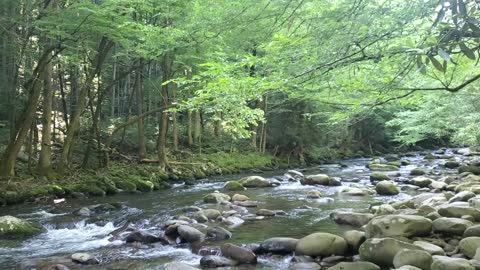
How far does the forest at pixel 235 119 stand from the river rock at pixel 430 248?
0.03m

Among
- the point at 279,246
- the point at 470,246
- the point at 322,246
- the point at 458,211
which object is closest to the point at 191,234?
the point at 279,246

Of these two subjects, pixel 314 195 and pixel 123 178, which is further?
pixel 123 178

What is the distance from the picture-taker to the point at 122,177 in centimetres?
1530

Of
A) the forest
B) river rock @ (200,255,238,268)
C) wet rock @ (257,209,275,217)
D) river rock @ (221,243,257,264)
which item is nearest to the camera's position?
the forest

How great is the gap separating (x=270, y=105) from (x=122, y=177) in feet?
33.6

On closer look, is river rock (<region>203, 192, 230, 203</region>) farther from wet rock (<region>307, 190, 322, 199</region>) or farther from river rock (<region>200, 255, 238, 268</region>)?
river rock (<region>200, 255, 238, 268</region>)

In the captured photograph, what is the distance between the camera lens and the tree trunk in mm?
12352

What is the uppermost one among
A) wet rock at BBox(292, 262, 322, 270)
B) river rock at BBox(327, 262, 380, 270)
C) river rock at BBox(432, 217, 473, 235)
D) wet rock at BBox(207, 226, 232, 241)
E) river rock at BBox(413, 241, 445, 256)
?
river rock at BBox(432, 217, 473, 235)

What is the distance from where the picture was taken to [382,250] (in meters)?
5.89

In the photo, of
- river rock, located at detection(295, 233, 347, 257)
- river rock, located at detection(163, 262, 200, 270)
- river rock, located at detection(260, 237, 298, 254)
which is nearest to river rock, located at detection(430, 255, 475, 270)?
river rock, located at detection(295, 233, 347, 257)

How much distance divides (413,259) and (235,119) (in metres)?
4.76

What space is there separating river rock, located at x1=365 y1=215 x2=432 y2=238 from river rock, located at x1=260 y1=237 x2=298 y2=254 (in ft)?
3.99

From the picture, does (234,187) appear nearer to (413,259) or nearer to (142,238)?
(142,238)

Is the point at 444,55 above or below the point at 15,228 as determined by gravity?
above
